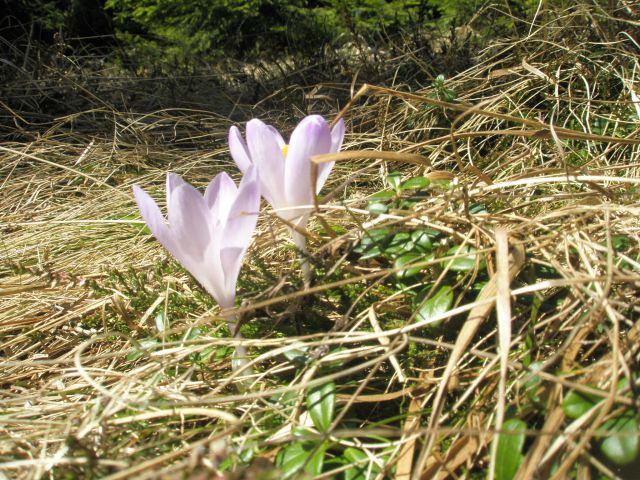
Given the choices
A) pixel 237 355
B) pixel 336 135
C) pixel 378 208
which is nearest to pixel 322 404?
pixel 237 355

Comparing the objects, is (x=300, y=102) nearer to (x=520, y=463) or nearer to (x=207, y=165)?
(x=207, y=165)

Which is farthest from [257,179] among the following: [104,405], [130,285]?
[130,285]

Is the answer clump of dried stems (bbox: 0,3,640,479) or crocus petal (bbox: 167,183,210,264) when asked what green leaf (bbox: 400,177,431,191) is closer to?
clump of dried stems (bbox: 0,3,640,479)

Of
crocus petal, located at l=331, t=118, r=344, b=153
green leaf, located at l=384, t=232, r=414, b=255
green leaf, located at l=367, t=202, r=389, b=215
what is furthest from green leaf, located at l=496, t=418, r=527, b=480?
crocus petal, located at l=331, t=118, r=344, b=153

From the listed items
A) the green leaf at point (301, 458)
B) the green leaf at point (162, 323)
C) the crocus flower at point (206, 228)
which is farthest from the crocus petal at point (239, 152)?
the green leaf at point (301, 458)

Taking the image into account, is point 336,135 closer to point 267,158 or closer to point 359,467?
point 267,158

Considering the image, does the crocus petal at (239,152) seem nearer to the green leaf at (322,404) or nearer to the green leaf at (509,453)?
the green leaf at (322,404)
